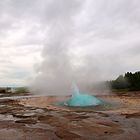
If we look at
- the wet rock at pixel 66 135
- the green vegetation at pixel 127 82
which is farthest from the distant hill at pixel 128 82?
the wet rock at pixel 66 135

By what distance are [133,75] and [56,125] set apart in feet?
203

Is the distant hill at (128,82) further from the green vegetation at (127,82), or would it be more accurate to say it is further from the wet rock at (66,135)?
the wet rock at (66,135)

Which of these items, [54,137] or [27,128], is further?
[27,128]

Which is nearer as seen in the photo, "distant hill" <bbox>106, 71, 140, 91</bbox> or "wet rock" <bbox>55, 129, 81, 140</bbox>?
"wet rock" <bbox>55, 129, 81, 140</bbox>

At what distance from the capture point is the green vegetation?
73988 mm

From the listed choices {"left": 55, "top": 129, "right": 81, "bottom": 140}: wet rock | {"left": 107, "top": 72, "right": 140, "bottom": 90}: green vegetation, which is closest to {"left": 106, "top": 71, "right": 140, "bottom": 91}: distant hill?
{"left": 107, "top": 72, "right": 140, "bottom": 90}: green vegetation

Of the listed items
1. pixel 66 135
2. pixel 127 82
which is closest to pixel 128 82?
pixel 127 82

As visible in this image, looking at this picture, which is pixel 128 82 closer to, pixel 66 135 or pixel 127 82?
pixel 127 82

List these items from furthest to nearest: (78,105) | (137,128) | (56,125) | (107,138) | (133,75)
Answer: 1. (133,75)
2. (78,105)
3. (56,125)
4. (137,128)
5. (107,138)

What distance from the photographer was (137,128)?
16.6 m

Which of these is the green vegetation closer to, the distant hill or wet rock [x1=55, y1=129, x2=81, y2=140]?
the distant hill

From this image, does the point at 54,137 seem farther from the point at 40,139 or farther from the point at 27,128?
the point at 27,128

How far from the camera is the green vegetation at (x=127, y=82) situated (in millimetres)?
73988

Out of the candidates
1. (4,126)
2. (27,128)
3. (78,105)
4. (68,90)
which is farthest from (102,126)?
(68,90)
